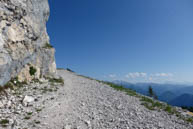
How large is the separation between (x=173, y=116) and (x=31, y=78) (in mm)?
21764

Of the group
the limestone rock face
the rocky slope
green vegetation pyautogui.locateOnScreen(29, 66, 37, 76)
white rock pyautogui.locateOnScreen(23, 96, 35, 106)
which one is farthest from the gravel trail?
green vegetation pyautogui.locateOnScreen(29, 66, 37, 76)

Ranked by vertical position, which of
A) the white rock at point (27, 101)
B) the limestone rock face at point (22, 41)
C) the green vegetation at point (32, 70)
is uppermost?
the limestone rock face at point (22, 41)

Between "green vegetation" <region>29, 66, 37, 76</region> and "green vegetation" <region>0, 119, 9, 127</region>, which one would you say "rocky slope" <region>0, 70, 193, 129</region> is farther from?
"green vegetation" <region>29, 66, 37, 76</region>

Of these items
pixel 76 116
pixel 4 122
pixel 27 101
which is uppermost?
pixel 27 101

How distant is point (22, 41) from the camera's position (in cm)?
1816

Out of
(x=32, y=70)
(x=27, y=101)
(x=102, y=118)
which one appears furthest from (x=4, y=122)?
(x=32, y=70)

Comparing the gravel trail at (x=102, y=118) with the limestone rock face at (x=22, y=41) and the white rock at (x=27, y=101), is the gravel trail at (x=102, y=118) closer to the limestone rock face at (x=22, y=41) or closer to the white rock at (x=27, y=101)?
the white rock at (x=27, y=101)

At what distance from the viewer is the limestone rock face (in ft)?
47.5

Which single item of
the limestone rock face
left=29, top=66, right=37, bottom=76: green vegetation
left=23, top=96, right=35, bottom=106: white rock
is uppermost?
the limestone rock face

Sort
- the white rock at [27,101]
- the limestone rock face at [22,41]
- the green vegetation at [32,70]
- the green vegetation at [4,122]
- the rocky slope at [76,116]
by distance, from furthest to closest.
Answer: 1. the green vegetation at [32,70]
2. the limestone rock face at [22,41]
3. the white rock at [27,101]
4. the rocky slope at [76,116]
5. the green vegetation at [4,122]

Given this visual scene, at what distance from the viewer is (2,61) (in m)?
13.3

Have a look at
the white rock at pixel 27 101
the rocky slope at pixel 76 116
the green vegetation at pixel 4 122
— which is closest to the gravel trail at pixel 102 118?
the rocky slope at pixel 76 116

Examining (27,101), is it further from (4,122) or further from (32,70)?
(32,70)

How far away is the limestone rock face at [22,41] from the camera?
14.5m
